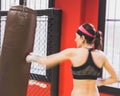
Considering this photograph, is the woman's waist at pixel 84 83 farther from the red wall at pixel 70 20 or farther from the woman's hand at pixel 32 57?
the red wall at pixel 70 20

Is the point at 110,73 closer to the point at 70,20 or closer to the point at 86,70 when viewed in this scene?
the point at 86,70

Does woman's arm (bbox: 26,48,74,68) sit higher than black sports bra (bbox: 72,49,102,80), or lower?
higher

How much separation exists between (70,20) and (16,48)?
1785mm

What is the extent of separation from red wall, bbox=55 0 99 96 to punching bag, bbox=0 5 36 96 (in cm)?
151

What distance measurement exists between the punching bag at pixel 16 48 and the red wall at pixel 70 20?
1513mm

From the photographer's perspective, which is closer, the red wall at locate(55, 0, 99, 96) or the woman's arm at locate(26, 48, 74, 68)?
the woman's arm at locate(26, 48, 74, 68)

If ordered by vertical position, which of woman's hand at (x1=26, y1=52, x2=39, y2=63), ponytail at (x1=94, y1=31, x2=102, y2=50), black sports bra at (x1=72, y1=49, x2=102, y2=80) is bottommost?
black sports bra at (x1=72, y1=49, x2=102, y2=80)

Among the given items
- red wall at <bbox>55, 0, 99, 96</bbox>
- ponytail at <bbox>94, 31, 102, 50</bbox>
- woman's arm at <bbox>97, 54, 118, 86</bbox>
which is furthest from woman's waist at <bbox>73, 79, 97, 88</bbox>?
red wall at <bbox>55, 0, 99, 96</bbox>

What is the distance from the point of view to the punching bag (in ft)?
8.73

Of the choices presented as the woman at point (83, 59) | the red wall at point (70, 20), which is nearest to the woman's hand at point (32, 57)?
the woman at point (83, 59)

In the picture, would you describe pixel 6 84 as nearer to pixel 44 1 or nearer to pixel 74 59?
pixel 74 59

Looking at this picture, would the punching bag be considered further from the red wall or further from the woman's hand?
the red wall

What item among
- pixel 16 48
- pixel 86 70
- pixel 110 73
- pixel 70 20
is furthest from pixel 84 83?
pixel 70 20

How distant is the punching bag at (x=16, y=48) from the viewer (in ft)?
8.73
